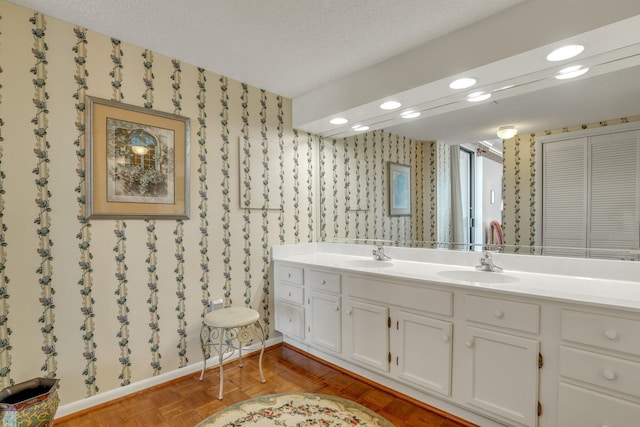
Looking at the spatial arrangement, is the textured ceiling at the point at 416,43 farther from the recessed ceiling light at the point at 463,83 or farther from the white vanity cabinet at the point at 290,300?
the white vanity cabinet at the point at 290,300

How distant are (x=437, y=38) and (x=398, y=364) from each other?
215 centimetres

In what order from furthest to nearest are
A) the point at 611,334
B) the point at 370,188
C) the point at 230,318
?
1. the point at 370,188
2. the point at 230,318
3. the point at 611,334

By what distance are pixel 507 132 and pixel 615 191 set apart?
0.68 meters

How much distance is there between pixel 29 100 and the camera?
1.77 m

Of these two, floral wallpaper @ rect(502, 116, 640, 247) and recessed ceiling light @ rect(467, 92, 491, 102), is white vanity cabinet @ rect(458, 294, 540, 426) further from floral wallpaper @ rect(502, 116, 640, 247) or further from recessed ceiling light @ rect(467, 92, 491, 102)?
recessed ceiling light @ rect(467, 92, 491, 102)

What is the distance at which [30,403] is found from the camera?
4.97 feet

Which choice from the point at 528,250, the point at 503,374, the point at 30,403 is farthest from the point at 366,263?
the point at 30,403

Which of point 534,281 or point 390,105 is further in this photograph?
point 390,105

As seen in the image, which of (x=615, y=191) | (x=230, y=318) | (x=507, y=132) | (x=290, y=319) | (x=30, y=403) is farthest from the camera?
(x=290, y=319)

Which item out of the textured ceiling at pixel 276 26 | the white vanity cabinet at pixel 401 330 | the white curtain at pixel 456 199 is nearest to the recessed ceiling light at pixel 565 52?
the textured ceiling at pixel 276 26

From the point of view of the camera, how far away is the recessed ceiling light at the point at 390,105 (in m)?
2.39

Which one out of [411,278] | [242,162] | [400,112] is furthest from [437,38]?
[242,162]

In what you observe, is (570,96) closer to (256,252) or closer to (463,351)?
(463,351)

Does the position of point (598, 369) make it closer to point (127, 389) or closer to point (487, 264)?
point (487, 264)
